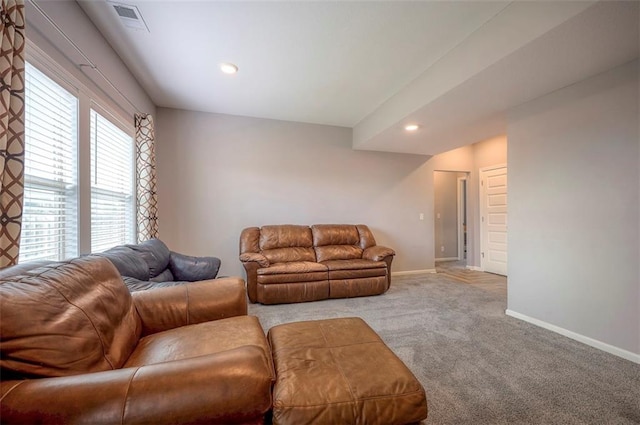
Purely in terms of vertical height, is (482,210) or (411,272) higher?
(482,210)

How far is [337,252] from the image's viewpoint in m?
4.01

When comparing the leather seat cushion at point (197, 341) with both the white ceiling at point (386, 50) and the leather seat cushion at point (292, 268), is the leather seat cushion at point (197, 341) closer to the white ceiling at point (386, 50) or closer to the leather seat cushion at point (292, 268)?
the leather seat cushion at point (292, 268)

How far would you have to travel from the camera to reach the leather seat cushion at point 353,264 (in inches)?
138

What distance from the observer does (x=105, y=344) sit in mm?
1075

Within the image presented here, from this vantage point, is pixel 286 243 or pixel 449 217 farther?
pixel 449 217

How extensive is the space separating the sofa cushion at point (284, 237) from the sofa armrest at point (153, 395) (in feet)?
9.95

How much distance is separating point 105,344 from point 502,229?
5586mm

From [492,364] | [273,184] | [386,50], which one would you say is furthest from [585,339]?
[273,184]

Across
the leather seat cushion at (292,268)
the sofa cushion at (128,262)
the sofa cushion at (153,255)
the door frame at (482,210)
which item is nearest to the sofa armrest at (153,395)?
the sofa cushion at (128,262)

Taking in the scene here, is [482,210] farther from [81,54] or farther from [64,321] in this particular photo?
[81,54]

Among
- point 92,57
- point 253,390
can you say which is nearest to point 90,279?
point 253,390

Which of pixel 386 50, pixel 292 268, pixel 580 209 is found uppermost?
pixel 386 50

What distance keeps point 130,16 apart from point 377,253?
362 centimetres

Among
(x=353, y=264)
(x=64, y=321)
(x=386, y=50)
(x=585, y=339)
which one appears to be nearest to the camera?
(x=64, y=321)
